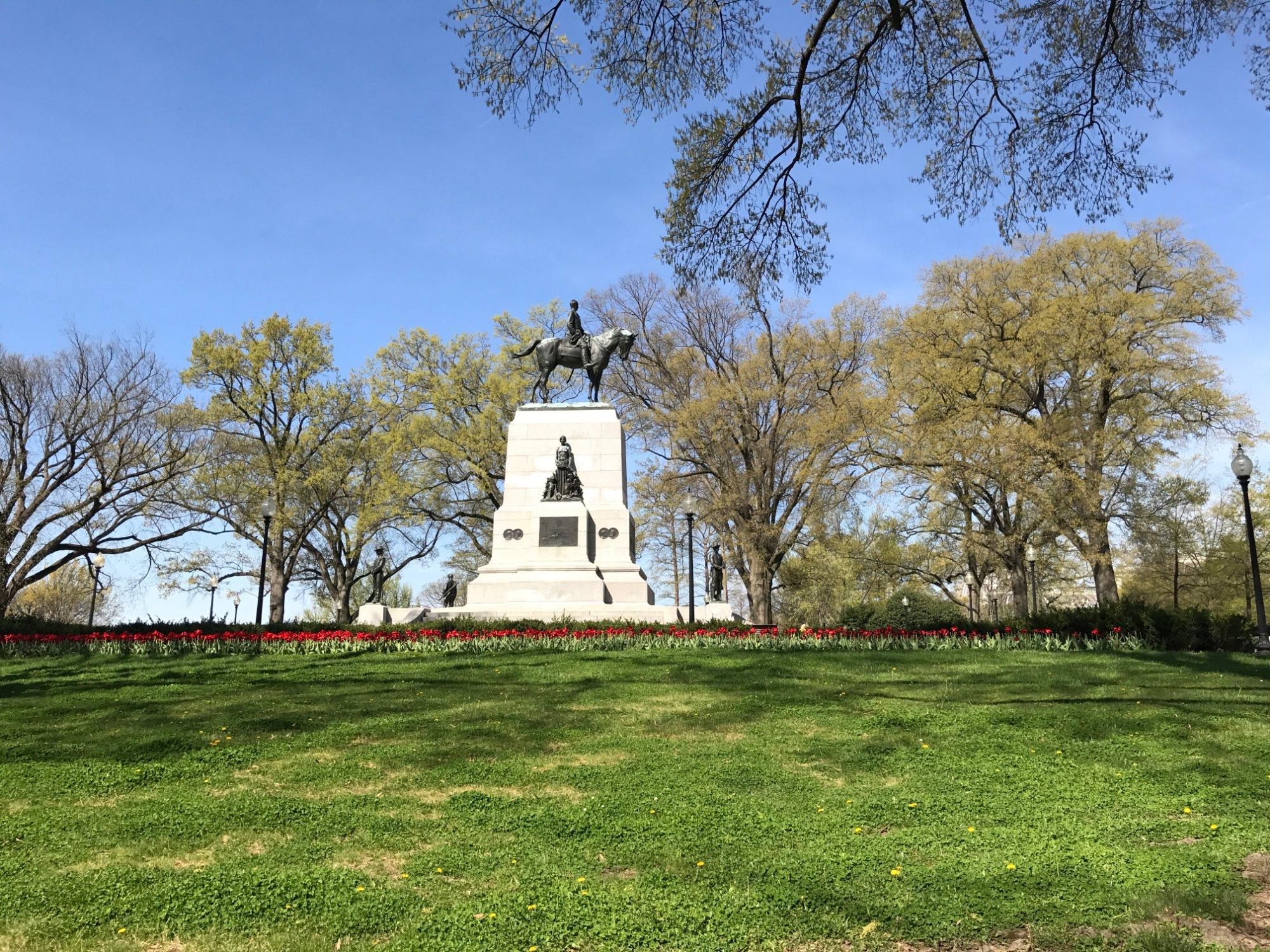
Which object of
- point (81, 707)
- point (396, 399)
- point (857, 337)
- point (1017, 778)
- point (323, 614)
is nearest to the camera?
point (1017, 778)

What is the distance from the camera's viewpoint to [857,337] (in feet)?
103

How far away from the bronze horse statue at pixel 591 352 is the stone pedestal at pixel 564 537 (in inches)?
42.4

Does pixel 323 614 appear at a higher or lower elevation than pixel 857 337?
lower

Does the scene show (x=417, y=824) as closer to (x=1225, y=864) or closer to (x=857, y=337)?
(x=1225, y=864)

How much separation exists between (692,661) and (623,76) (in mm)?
8050

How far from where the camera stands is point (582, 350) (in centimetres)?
2564

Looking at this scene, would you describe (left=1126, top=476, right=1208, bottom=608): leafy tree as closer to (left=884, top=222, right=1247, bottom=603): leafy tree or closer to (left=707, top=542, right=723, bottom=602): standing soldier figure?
(left=884, top=222, right=1247, bottom=603): leafy tree

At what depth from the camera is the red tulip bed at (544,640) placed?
14.9 meters

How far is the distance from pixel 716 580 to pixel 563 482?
22.9 ft

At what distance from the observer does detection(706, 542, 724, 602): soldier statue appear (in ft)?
88.2

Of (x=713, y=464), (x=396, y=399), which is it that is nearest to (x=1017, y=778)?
(x=713, y=464)

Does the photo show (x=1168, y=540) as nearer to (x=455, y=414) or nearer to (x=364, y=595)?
(x=455, y=414)

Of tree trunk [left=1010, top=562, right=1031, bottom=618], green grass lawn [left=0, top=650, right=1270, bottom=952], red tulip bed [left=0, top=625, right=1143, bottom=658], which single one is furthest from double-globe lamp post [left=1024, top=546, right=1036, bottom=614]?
green grass lawn [left=0, top=650, right=1270, bottom=952]

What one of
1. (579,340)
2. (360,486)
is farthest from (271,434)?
(579,340)
